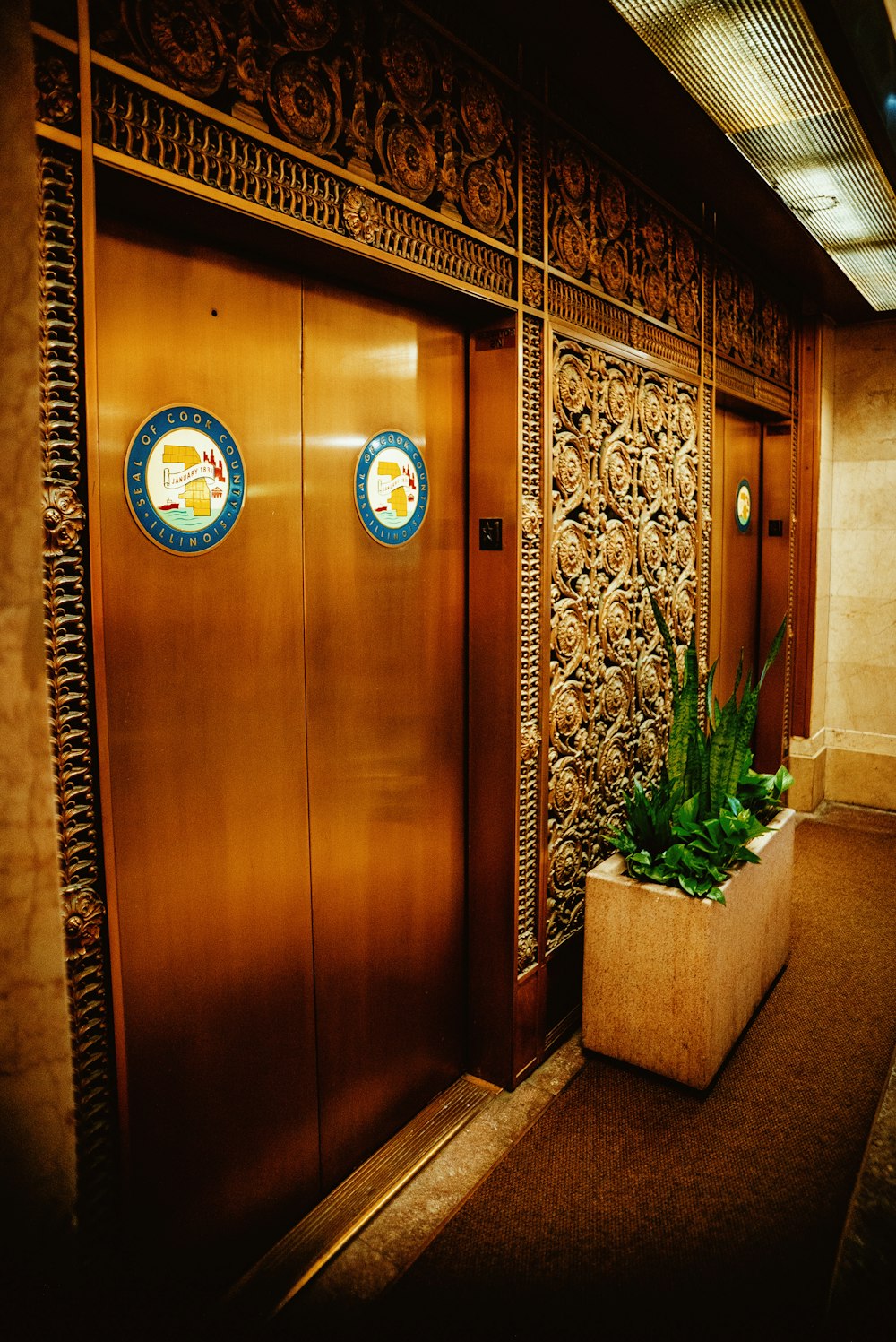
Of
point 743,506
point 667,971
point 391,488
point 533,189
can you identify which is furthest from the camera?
point 743,506

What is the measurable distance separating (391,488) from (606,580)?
93 centimetres

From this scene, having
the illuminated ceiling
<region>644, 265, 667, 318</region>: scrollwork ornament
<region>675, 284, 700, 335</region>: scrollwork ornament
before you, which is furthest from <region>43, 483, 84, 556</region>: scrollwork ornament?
<region>675, 284, 700, 335</region>: scrollwork ornament

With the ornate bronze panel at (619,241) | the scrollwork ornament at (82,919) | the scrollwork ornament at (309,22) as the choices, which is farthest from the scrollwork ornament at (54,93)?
the ornate bronze panel at (619,241)

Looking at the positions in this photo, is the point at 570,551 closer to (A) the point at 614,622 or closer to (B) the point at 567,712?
(A) the point at 614,622

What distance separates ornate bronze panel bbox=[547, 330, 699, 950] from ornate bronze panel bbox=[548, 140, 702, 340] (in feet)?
0.76

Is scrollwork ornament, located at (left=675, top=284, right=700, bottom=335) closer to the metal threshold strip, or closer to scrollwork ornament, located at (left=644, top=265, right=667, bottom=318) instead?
scrollwork ornament, located at (left=644, top=265, right=667, bottom=318)

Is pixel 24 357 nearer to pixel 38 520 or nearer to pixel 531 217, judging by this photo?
pixel 38 520

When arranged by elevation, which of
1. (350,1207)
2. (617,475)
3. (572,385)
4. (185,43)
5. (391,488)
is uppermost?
(185,43)

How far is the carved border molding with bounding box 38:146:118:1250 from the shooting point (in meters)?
1.26

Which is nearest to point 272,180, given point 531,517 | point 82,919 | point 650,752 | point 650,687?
point 531,517

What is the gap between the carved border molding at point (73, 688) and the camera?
49.6 inches

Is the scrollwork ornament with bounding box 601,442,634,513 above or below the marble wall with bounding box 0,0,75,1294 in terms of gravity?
above

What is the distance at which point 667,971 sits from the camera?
2.38 m

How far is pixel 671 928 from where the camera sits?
2.36 metres
